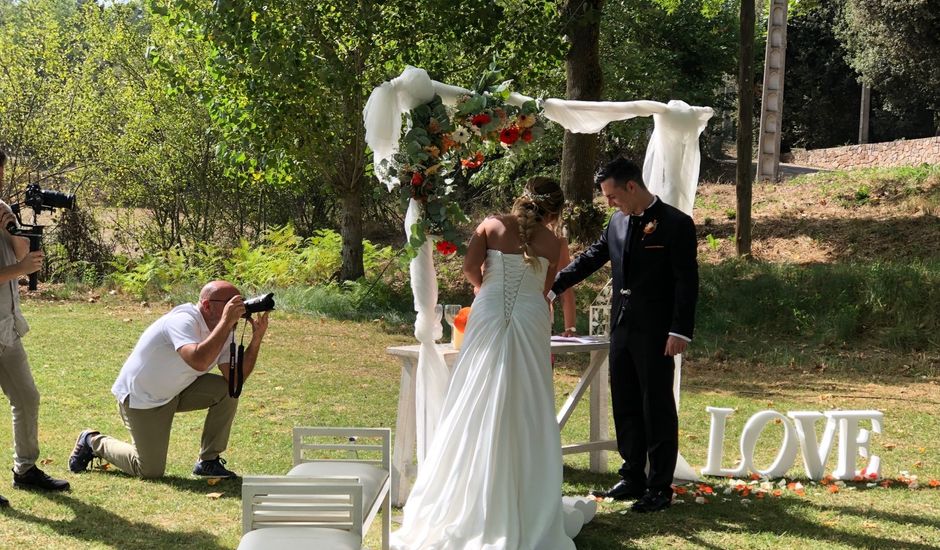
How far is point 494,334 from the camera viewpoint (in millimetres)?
6246

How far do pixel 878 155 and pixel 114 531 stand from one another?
2612 centimetres

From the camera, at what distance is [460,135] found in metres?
6.78

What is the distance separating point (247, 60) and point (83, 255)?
5.59 metres

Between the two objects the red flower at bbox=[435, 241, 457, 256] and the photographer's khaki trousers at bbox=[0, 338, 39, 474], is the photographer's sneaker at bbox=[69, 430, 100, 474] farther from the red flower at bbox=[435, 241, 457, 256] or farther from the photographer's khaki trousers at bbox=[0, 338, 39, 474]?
the red flower at bbox=[435, 241, 457, 256]

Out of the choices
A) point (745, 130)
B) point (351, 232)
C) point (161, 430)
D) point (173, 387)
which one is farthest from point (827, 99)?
point (161, 430)

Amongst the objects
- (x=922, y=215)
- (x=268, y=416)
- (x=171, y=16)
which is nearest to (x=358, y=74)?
(x=171, y=16)

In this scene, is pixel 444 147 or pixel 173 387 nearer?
pixel 444 147

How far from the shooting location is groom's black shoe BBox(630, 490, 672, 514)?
268 inches

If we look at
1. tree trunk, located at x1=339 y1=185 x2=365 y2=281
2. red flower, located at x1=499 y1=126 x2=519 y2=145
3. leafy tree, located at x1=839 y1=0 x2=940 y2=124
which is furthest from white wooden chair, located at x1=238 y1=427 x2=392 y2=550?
leafy tree, located at x1=839 y1=0 x2=940 y2=124

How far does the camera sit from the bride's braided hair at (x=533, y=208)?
638 cm

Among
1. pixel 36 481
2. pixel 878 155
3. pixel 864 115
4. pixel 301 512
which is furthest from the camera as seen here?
pixel 864 115

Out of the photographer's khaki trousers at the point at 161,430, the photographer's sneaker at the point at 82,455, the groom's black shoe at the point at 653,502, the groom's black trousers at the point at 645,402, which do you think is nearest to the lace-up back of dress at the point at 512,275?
the groom's black trousers at the point at 645,402

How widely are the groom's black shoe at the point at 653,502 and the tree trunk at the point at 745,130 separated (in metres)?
11.0

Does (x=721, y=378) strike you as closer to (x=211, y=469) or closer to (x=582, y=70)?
(x=582, y=70)
